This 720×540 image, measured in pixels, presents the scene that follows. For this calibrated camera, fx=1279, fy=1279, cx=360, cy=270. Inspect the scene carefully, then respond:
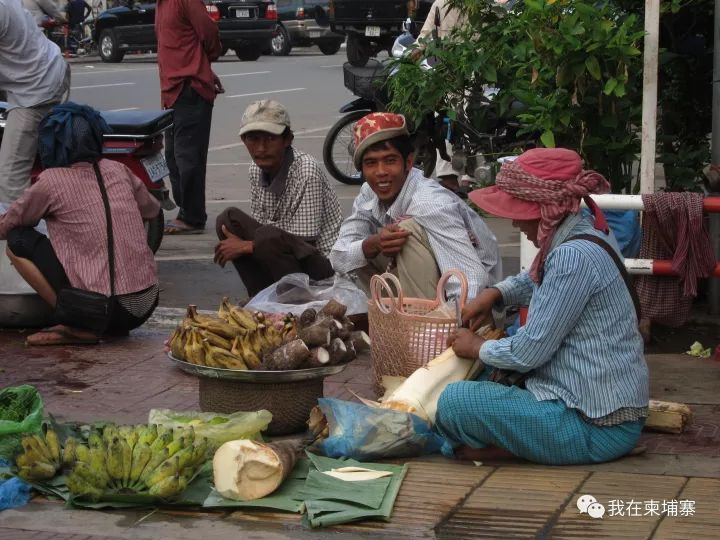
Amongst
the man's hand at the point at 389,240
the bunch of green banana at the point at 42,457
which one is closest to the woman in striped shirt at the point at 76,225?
the man's hand at the point at 389,240

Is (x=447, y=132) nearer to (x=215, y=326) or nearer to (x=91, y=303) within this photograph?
(x=91, y=303)

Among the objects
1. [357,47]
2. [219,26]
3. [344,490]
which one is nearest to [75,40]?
[219,26]

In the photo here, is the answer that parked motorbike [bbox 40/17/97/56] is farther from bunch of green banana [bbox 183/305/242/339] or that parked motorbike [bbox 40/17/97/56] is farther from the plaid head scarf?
the plaid head scarf

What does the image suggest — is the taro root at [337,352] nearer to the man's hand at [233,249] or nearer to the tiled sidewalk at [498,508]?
the tiled sidewalk at [498,508]

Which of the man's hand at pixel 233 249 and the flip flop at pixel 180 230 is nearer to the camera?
the man's hand at pixel 233 249

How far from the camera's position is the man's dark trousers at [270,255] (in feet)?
21.7

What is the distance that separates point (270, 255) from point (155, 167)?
205 centimetres

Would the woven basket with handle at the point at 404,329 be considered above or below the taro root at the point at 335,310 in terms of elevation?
above

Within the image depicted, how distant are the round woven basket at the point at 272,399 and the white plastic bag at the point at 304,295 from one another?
4.35 feet

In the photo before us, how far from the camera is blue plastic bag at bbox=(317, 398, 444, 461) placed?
15.1 feet

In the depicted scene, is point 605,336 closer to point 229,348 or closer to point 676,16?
point 229,348

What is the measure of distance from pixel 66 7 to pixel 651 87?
2482 cm

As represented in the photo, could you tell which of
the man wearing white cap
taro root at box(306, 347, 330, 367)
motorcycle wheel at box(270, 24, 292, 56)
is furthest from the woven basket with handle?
motorcycle wheel at box(270, 24, 292, 56)

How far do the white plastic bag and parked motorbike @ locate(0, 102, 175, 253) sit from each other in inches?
74.3
